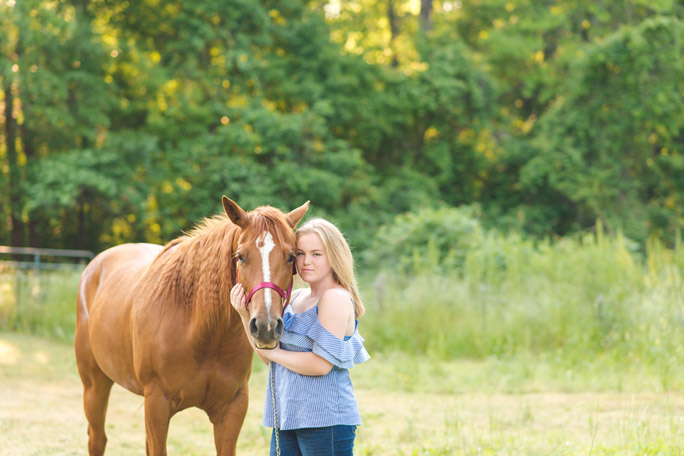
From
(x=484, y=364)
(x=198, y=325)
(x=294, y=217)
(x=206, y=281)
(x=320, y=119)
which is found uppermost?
(x=320, y=119)

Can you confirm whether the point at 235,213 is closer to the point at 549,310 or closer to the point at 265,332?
the point at 265,332

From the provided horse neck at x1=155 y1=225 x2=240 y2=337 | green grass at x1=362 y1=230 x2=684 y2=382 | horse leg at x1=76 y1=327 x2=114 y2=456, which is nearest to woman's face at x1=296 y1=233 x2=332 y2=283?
horse neck at x1=155 y1=225 x2=240 y2=337

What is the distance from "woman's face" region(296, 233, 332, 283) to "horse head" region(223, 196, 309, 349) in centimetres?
8

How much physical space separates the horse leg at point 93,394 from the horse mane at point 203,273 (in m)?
1.18

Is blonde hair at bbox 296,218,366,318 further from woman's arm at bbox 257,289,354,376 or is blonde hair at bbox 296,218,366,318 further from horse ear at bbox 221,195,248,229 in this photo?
horse ear at bbox 221,195,248,229

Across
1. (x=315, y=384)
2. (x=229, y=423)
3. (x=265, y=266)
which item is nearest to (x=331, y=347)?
(x=315, y=384)

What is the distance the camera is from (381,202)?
2027 cm

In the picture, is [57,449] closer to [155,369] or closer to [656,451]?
[155,369]

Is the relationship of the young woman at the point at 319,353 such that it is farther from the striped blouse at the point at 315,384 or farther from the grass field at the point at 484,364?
the grass field at the point at 484,364

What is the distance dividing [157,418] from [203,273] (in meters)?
0.80

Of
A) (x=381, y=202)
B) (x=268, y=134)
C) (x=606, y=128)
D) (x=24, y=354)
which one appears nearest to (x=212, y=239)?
(x=24, y=354)

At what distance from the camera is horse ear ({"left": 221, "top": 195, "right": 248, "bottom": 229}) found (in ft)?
10.1

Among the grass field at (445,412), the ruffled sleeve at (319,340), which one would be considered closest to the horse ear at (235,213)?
the ruffled sleeve at (319,340)

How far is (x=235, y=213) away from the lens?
3.13m
